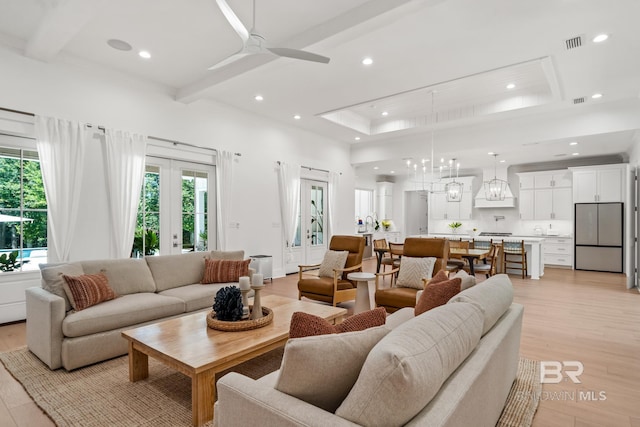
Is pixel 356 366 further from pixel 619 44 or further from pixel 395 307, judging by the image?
pixel 619 44

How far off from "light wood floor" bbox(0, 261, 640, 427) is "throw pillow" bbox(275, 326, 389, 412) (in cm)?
174

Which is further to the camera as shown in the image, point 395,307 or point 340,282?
point 340,282

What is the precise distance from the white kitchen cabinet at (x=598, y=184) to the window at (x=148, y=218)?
9.26 meters

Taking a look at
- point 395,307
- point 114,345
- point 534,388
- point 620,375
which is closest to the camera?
point 534,388

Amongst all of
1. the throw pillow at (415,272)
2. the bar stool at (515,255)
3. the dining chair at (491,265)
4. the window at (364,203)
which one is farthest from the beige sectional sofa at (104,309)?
the window at (364,203)

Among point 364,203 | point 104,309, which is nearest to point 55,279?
point 104,309

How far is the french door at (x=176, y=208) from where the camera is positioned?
5209 mm

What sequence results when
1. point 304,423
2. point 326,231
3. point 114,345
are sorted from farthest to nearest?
point 326,231 → point 114,345 → point 304,423

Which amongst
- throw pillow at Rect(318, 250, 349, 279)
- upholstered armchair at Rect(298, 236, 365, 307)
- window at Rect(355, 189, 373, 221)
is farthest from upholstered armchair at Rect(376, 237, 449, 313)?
window at Rect(355, 189, 373, 221)

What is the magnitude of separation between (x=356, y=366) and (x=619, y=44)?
4685mm

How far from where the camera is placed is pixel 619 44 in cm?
375

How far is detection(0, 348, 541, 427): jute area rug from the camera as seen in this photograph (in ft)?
7.11

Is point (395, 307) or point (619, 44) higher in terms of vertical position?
point (619, 44)

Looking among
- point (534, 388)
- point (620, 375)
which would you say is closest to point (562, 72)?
point (620, 375)
